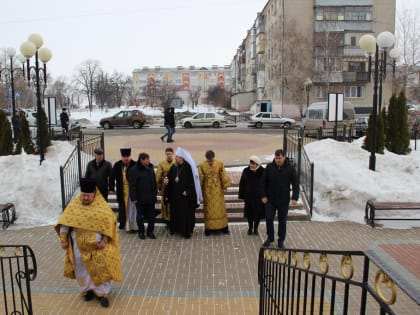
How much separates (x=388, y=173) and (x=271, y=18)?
144 ft

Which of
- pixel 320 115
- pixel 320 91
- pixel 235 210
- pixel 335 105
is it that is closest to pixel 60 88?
pixel 320 91

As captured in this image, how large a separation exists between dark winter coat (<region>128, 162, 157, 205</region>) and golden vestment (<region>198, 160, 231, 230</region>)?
0.96m

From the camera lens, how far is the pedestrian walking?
24.9 feet

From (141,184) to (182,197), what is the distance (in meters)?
0.76

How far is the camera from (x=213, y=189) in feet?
25.8

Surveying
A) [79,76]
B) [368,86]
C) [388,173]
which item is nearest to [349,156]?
[388,173]

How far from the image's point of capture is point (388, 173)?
10.7 m

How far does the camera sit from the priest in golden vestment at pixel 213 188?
25.7ft

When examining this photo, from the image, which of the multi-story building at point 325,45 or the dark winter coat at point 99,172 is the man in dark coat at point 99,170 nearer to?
the dark winter coat at point 99,172

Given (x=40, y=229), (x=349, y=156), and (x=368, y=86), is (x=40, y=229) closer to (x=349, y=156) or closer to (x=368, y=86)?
(x=349, y=156)

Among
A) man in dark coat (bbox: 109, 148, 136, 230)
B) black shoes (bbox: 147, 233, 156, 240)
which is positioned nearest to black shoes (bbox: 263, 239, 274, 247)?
black shoes (bbox: 147, 233, 156, 240)

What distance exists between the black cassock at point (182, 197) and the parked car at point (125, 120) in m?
25.0

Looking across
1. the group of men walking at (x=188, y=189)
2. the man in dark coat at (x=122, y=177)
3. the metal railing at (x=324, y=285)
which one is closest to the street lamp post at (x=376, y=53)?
the group of men walking at (x=188, y=189)

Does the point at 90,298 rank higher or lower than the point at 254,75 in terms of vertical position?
lower
